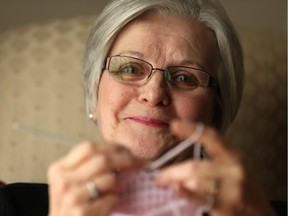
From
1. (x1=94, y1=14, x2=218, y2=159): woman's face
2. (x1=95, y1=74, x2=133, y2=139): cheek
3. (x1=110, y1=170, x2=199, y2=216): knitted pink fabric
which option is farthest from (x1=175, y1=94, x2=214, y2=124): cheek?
(x1=110, y1=170, x2=199, y2=216): knitted pink fabric

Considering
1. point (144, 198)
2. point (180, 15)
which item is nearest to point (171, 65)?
point (180, 15)

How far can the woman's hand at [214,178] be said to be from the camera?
692 millimetres

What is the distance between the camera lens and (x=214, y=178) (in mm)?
711

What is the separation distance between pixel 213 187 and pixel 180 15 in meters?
0.57

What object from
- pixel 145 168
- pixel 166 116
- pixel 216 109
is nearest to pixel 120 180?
pixel 145 168

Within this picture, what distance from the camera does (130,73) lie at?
3.64 feet

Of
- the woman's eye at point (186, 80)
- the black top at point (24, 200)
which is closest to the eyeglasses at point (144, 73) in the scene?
the woman's eye at point (186, 80)

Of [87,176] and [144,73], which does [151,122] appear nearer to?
[144,73]

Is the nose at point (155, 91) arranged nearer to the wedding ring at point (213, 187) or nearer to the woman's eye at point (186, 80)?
the woman's eye at point (186, 80)

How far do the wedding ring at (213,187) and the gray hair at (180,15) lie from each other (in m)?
0.54

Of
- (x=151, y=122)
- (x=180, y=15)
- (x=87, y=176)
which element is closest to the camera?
(x=87, y=176)

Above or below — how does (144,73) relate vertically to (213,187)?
above

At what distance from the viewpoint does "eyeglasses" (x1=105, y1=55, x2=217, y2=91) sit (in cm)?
110

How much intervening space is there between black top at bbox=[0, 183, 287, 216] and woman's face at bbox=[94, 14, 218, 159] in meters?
0.25
